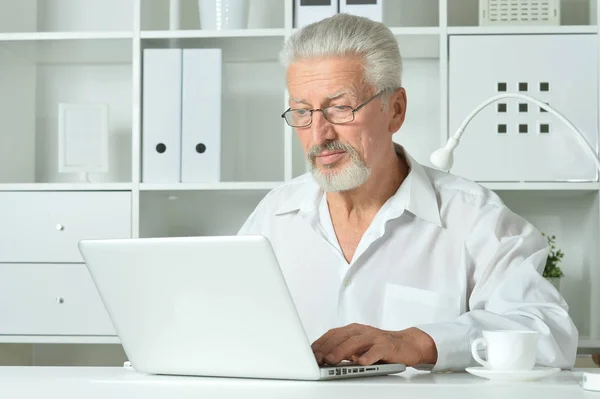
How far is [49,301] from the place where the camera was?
9.64 feet

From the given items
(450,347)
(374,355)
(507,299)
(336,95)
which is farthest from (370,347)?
(336,95)

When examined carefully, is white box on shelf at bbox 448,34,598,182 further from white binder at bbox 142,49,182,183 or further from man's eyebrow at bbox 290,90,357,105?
man's eyebrow at bbox 290,90,357,105

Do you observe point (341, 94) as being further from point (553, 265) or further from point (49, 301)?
point (49, 301)

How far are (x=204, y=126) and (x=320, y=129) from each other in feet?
3.56

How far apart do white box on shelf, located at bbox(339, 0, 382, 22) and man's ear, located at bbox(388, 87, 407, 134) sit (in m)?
0.84

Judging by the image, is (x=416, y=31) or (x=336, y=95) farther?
(x=416, y=31)

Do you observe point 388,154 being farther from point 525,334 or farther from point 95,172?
point 95,172

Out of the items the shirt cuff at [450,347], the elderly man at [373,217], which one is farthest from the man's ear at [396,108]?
the shirt cuff at [450,347]

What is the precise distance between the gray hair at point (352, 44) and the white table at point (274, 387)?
795mm

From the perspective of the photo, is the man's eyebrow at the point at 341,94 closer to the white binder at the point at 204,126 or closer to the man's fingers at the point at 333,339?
the man's fingers at the point at 333,339

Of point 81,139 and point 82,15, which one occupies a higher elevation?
point 82,15

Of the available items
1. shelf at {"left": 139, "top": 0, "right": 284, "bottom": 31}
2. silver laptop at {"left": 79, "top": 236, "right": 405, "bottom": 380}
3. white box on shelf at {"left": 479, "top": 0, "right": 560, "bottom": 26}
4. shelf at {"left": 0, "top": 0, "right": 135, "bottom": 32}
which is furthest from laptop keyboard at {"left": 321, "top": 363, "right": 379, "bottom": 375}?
shelf at {"left": 0, "top": 0, "right": 135, "bottom": 32}

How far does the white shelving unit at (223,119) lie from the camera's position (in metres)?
2.93

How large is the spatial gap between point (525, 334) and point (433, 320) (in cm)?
64
